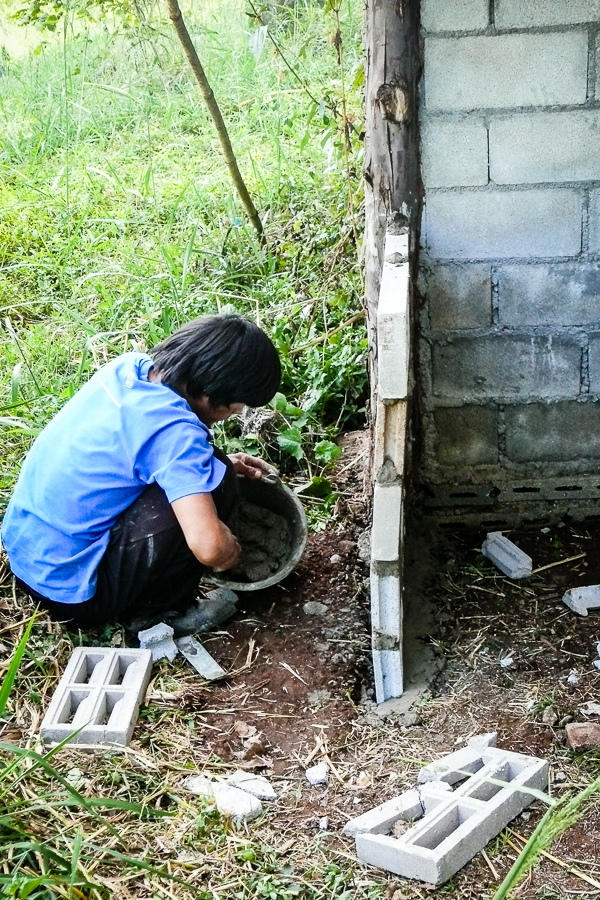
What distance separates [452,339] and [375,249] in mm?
408

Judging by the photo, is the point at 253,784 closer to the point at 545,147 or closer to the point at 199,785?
the point at 199,785

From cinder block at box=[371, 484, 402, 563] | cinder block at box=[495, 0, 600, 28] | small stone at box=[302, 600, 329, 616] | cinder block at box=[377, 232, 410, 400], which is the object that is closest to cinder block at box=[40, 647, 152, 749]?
small stone at box=[302, 600, 329, 616]

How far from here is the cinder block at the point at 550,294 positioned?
3061 mm

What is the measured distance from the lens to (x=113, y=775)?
225 centimetres

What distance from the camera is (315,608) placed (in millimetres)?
3049

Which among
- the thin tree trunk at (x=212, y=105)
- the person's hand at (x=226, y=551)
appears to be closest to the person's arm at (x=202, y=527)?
the person's hand at (x=226, y=551)

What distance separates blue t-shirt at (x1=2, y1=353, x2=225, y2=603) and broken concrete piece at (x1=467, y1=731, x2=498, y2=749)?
36.9 inches

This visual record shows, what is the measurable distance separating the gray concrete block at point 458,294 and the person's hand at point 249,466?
74cm

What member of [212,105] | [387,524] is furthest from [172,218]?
[387,524]

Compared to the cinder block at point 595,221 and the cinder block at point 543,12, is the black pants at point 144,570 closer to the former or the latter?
the cinder block at point 595,221

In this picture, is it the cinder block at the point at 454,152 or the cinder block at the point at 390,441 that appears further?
the cinder block at the point at 454,152

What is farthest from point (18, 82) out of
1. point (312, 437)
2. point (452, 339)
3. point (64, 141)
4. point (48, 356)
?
point (452, 339)

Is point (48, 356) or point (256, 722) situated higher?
point (48, 356)

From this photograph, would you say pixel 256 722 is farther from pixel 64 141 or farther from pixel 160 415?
pixel 64 141
